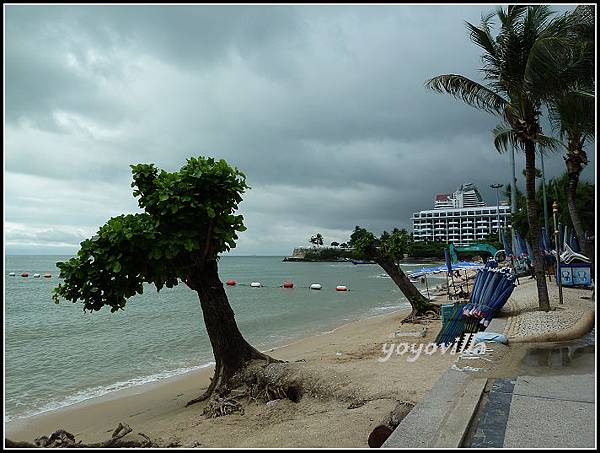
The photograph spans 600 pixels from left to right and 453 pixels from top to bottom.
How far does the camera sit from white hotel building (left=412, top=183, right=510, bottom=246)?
12838 cm

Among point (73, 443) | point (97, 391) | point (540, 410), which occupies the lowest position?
point (97, 391)

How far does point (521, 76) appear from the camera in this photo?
1109cm

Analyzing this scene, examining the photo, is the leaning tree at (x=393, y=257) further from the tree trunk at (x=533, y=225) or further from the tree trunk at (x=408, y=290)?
the tree trunk at (x=533, y=225)

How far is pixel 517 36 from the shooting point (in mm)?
11078

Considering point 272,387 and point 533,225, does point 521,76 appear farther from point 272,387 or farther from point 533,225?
point 272,387

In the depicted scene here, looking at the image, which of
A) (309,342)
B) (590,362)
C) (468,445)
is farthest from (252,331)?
(468,445)

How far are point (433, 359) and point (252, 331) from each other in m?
12.7

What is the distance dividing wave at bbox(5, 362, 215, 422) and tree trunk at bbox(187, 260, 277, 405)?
142 inches

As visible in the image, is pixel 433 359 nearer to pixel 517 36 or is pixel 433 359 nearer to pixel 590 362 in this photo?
pixel 590 362

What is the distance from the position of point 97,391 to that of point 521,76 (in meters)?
12.8

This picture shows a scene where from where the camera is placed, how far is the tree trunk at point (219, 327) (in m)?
9.05

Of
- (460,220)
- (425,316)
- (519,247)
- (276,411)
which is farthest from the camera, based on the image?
(460,220)

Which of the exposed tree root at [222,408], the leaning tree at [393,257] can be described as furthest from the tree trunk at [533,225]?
the exposed tree root at [222,408]

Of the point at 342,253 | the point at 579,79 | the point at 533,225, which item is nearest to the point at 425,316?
the point at 533,225
